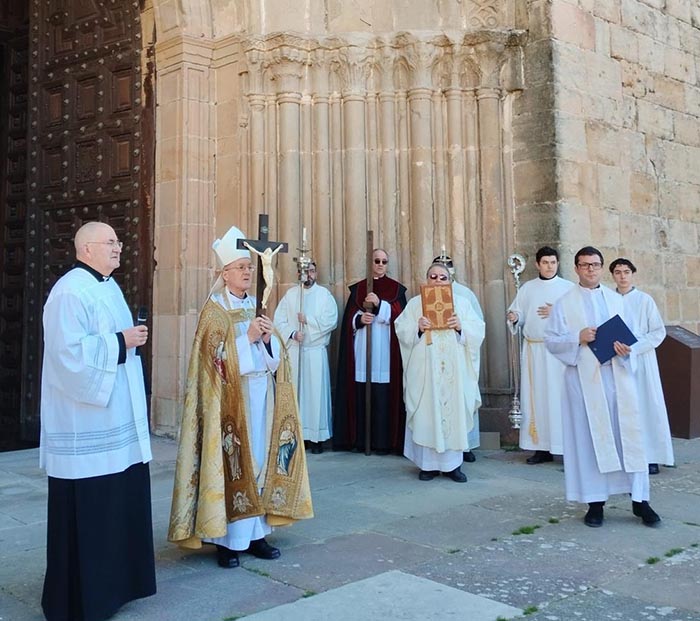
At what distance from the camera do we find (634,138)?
793 cm

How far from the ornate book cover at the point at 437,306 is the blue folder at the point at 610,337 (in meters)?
1.69

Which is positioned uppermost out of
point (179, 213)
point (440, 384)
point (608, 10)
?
point (608, 10)

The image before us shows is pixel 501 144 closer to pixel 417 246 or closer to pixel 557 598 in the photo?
pixel 417 246

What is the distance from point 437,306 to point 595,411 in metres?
1.85

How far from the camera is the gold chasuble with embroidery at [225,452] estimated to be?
3.62 metres

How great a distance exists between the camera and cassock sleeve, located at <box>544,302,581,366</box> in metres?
4.56

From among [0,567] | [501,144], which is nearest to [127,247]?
[501,144]

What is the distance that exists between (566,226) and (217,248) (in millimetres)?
4103

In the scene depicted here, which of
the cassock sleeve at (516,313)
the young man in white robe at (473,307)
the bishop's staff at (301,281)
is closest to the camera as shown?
the young man in white robe at (473,307)

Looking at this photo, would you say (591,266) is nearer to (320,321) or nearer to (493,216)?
(493,216)

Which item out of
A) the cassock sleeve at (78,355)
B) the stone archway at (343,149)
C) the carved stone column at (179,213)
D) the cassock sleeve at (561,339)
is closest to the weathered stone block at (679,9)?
the stone archway at (343,149)

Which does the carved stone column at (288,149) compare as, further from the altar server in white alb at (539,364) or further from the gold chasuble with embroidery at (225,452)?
the gold chasuble with embroidery at (225,452)

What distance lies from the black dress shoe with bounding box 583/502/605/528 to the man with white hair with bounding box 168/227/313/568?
1.65 meters

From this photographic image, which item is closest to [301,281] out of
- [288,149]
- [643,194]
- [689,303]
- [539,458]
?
[288,149]
